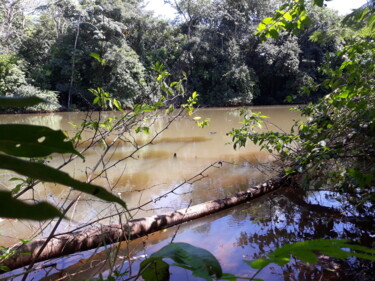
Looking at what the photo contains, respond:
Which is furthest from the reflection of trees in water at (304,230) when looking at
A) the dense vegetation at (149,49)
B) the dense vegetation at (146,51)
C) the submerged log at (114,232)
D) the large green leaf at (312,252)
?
the dense vegetation at (149,49)

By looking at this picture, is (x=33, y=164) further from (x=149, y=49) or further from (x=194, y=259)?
(x=149, y=49)

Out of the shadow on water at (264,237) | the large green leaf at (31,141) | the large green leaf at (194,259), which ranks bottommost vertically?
the shadow on water at (264,237)

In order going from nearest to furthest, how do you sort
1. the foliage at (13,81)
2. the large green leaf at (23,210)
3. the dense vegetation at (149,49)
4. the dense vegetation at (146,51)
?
the large green leaf at (23,210), the foliage at (13,81), the dense vegetation at (146,51), the dense vegetation at (149,49)

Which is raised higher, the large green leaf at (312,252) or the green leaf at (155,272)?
the large green leaf at (312,252)

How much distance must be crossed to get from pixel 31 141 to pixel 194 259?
0.27 m

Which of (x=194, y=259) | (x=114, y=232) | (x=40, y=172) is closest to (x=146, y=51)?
(x=114, y=232)

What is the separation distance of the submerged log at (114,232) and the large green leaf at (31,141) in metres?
1.00

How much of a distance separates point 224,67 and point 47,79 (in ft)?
37.7

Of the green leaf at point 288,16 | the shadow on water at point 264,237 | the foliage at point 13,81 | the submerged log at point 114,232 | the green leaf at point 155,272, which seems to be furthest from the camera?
the foliage at point 13,81

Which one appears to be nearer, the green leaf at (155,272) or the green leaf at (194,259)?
the green leaf at (194,259)

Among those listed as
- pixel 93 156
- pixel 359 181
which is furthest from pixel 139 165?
A: pixel 359 181

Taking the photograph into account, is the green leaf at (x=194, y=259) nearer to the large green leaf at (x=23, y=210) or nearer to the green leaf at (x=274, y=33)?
the large green leaf at (x=23, y=210)

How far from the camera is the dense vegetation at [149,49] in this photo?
1809 centimetres

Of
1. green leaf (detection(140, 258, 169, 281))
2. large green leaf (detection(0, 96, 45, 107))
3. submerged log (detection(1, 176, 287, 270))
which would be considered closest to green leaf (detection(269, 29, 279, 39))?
submerged log (detection(1, 176, 287, 270))
